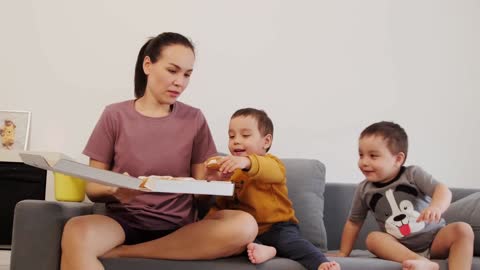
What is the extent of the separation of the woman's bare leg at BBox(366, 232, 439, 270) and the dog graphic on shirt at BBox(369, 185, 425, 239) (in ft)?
0.13

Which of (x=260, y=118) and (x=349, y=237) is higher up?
(x=260, y=118)

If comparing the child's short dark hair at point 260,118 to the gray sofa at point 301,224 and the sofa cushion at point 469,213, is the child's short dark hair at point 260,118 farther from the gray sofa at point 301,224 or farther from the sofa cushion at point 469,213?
the sofa cushion at point 469,213

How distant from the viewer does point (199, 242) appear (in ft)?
5.51

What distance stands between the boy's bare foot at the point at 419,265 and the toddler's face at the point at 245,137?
0.59m

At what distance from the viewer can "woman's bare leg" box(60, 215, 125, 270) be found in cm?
156

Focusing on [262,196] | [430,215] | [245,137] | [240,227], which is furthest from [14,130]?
[430,215]

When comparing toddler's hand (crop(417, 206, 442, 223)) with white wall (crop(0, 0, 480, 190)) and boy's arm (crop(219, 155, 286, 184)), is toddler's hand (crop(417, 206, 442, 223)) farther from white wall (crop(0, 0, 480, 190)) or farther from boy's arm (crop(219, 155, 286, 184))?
white wall (crop(0, 0, 480, 190))

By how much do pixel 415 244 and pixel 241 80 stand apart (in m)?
1.06

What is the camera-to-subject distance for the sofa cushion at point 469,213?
207cm

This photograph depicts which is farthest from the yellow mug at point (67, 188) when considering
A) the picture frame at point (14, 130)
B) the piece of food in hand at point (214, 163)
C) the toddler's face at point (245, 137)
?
the piece of food in hand at point (214, 163)

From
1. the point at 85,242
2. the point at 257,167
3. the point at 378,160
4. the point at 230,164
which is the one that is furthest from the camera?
the point at 378,160

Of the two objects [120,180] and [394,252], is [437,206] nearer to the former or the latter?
[394,252]

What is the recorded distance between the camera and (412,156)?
9.08 feet

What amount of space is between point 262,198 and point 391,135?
1.65 ft
